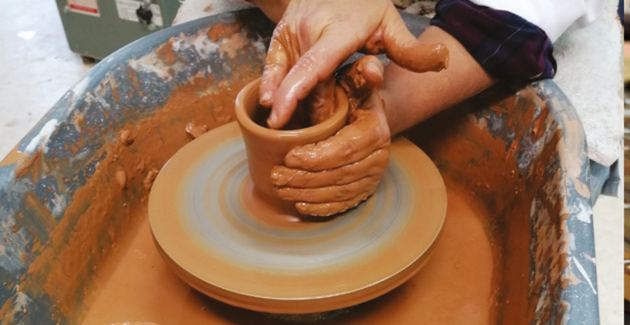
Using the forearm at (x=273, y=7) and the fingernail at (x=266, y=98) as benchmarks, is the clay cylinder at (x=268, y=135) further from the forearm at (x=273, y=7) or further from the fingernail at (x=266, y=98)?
the forearm at (x=273, y=7)

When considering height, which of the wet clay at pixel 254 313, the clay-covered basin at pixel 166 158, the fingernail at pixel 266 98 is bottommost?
the wet clay at pixel 254 313

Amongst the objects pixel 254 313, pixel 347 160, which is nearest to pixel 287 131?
pixel 347 160

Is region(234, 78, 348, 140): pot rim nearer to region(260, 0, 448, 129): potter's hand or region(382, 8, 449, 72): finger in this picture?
region(260, 0, 448, 129): potter's hand

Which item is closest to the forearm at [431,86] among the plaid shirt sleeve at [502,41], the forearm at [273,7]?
the plaid shirt sleeve at [502,41]

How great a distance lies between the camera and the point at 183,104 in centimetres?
165

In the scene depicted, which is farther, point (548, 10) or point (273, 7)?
point (273, 7)

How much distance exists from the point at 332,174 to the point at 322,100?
0.18 meters

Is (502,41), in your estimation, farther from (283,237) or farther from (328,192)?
(283,237)

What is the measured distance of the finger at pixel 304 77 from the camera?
1067mm

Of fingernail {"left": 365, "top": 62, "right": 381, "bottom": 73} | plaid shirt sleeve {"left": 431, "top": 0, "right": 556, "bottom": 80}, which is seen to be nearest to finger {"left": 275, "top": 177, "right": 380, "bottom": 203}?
fingernail {"left": 365, "top": 62, "right": 381, "bottom": 73}

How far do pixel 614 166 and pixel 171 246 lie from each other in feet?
3.49

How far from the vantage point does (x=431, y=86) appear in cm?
142

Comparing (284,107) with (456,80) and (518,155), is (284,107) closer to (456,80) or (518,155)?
(456,80)

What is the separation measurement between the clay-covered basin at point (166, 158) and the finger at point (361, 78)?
1.41ft
